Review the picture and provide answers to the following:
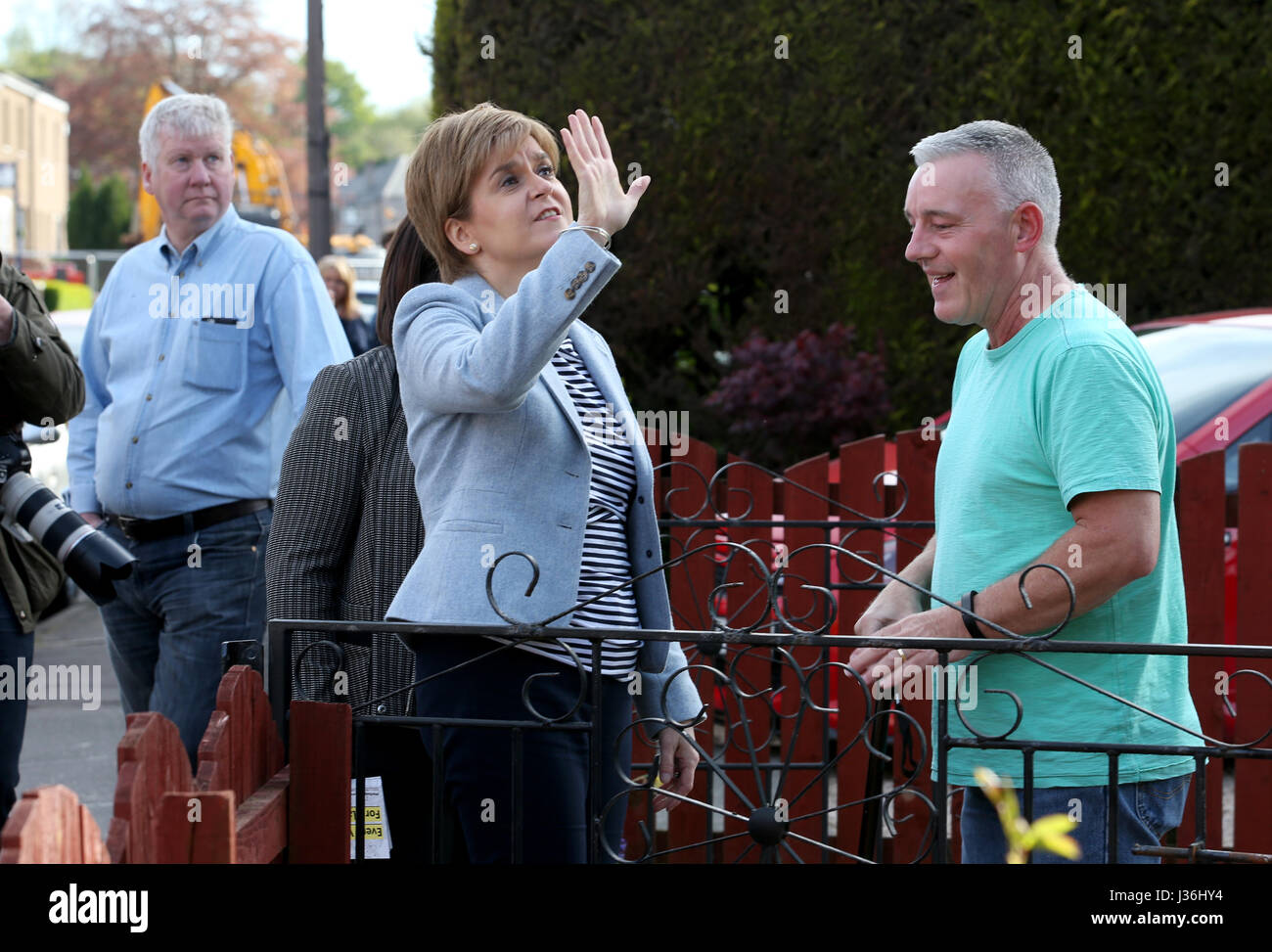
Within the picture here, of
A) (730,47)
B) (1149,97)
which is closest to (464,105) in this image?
(730,47)

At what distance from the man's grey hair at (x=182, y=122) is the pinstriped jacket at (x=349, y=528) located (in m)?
1.22

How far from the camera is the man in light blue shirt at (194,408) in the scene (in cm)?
369

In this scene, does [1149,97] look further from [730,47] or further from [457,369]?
[457,369]

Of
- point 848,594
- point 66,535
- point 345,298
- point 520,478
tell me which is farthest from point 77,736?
point 520,478

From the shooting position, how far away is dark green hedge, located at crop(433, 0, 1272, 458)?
8430 millimetres

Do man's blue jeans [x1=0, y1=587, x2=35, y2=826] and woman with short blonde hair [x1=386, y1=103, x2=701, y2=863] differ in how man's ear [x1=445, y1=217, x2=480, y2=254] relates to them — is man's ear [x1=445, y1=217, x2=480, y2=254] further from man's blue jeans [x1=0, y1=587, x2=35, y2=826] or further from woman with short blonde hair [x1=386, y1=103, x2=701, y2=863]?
man's blue jeans [x1=0, y1=587, x2=35, y2=826]

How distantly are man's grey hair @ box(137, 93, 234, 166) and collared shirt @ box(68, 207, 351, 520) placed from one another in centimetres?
23

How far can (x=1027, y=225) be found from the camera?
2346 millimetres

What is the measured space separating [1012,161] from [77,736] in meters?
5.40

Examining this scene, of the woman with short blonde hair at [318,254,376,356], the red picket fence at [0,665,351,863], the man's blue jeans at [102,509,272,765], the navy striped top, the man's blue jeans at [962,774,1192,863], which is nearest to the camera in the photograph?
the red picket fence at [0,665,351,863]

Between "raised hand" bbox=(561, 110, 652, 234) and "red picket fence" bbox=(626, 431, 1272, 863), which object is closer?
"raised hand" bbox=(561, 110, 652, 234)

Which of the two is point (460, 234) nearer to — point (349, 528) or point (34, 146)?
point (349, 528)

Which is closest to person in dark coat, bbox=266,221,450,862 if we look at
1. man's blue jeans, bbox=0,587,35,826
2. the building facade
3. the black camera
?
the black camera

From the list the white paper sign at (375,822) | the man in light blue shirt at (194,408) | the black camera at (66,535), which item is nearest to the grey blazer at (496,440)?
the white paper sign at (375,822)
